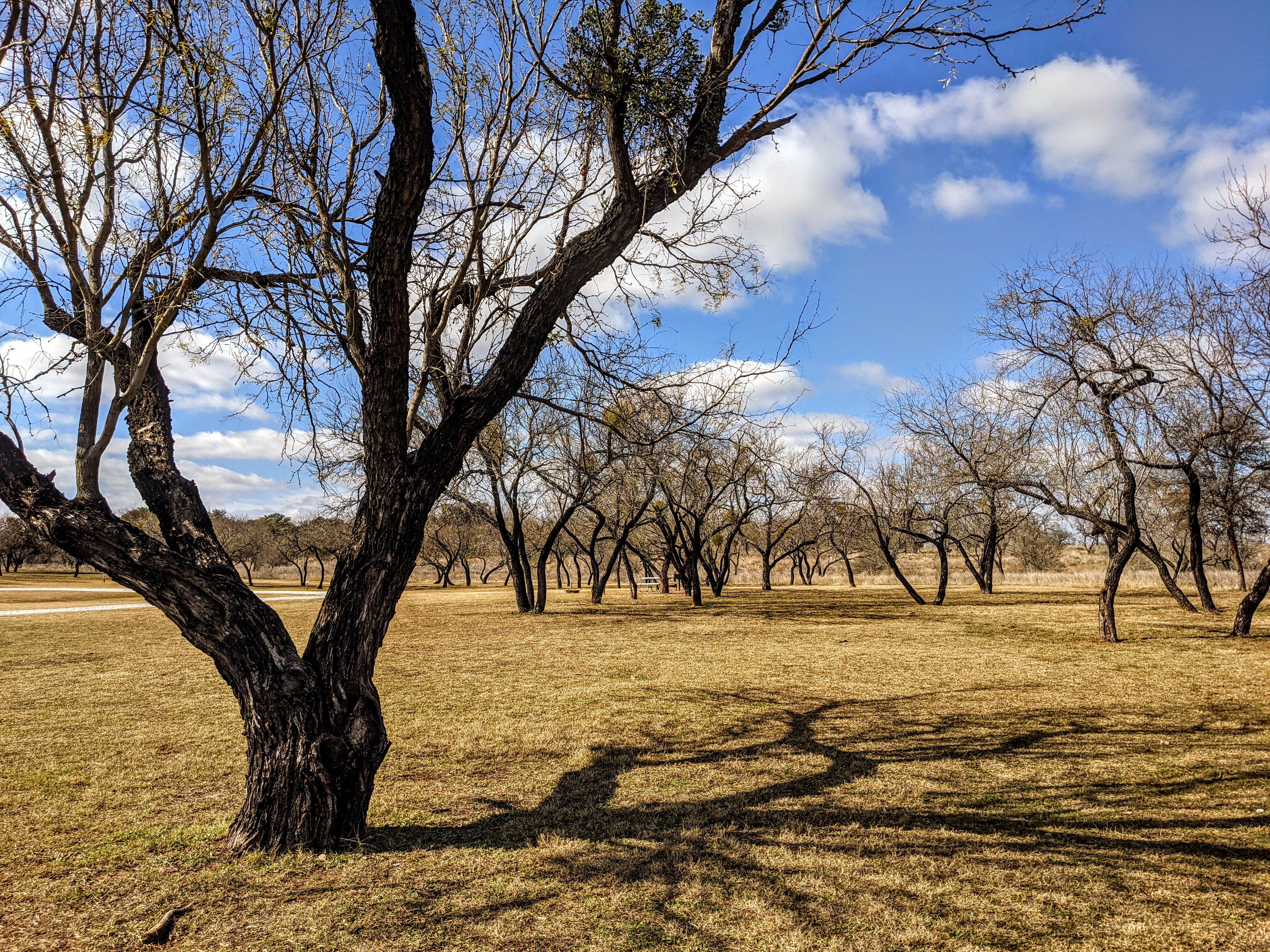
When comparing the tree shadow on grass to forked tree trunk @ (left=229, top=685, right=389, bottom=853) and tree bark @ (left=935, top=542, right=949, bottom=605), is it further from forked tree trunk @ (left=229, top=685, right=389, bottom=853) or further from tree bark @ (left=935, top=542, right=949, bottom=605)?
tree bark @ (left=935, top=542, right=949, bottom=605)

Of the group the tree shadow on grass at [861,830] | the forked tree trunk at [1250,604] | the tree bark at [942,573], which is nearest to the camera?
the tree shadow on grass at [861,830]

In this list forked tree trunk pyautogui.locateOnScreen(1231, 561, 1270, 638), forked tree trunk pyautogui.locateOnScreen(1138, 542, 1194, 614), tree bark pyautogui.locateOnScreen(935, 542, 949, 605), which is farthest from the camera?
tree bark pyautogui.locateOnScreen(935, 542, 949, 605)

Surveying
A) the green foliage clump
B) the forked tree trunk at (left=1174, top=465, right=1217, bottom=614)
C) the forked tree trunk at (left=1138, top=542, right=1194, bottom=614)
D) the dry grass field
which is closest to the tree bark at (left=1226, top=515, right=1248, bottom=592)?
the forked tree trunk at (left=1138, top=542, right=1194, bottom=614)

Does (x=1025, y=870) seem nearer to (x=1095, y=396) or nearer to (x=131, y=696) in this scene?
(x=131, y=696)

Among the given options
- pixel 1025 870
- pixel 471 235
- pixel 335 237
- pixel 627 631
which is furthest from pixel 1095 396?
pixel 335 237

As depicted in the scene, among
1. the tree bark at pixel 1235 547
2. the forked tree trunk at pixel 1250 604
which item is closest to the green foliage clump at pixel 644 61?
the forked tree trunk at pixel 1250 604

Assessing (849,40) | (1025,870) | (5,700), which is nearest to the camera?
(1025,870)

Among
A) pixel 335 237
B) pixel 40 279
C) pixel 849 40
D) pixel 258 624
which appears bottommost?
pixel 258 624

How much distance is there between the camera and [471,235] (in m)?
4.61

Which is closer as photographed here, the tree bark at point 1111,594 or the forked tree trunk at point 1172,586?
the tree bark at point 1111,594

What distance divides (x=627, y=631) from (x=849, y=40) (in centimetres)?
1312

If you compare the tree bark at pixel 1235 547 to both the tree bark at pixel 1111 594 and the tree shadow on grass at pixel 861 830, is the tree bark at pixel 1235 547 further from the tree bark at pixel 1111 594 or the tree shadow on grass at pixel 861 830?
the tree shadow on grass at pixel 861 830

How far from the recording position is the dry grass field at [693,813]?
2.97m

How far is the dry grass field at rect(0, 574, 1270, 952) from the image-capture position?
297 cm
